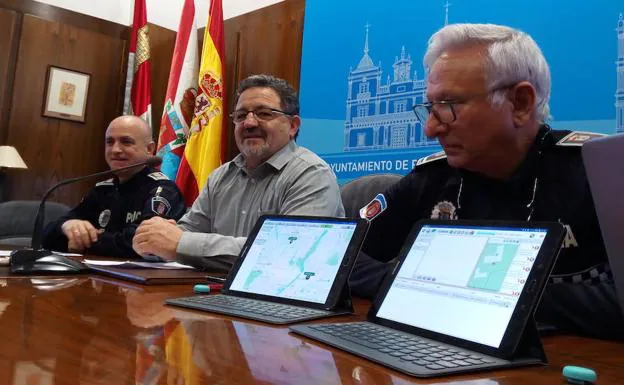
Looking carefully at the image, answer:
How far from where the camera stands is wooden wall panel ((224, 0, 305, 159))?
3549 millimetres

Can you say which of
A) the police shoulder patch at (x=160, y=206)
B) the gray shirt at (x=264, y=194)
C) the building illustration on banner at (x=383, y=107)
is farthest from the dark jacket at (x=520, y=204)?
the building illustration on banner at (x=383, y=107)

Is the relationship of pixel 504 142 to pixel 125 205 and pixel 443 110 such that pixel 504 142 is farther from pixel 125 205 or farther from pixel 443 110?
pixel 125 205

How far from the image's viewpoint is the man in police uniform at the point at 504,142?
3.64ft

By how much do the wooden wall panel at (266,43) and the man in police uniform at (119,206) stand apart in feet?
3.74

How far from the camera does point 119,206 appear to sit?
8.14ft

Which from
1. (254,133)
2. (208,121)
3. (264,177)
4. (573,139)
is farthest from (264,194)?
(208,121)

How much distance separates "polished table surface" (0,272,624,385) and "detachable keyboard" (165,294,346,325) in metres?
0.02

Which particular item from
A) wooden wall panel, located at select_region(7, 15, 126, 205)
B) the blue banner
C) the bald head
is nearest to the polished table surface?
the blue banner

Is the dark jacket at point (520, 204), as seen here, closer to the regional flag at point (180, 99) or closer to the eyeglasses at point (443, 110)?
the eyeglasses at point (443, 110)

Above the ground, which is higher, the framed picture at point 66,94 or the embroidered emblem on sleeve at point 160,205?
the framed picture at point 66,94

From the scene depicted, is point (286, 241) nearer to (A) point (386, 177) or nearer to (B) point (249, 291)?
(B) point (249, 291)

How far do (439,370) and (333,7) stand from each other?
9.83ft

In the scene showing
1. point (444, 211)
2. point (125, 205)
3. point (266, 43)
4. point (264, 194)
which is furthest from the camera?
point (266, 43)

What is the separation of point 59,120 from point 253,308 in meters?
4.09
